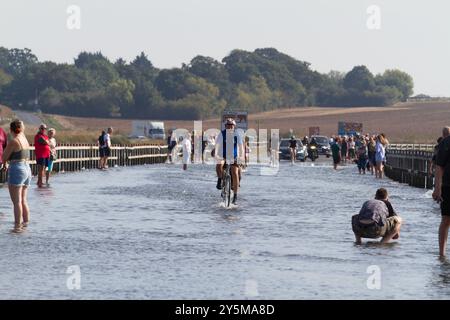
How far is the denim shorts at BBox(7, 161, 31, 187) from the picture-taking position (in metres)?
21.9

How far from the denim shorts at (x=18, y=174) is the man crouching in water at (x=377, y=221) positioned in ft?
18.0

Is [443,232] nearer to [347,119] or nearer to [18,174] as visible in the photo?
[18,174]

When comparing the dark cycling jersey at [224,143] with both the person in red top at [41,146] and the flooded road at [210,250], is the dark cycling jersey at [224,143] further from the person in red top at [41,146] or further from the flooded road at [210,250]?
the person in red top at [41,146]

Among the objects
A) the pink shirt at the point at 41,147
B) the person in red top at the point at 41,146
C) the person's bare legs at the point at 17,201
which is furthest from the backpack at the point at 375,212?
the pink shirt at the point at 41,147

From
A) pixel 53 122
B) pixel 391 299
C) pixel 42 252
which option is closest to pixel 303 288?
pixel 391 299

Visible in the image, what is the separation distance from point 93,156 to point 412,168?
19658mm

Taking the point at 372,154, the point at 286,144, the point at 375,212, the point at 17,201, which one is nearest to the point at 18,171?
the point at 17,201

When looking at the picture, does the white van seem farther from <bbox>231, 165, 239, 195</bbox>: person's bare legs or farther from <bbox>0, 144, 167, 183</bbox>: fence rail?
<bbox>231, 165, 239, 195</bbox>: person's bare legs

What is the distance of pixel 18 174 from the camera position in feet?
72.1

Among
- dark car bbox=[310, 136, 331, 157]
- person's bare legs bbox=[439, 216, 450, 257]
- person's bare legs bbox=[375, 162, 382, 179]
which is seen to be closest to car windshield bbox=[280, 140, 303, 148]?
dark car bbox=[310, 136, 331, 157]

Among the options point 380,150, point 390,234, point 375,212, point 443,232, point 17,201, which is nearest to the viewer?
point 443,232

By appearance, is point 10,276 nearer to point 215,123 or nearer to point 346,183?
point 346,183

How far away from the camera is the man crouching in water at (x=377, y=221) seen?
19.4m

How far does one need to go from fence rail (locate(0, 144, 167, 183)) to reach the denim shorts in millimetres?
16864
